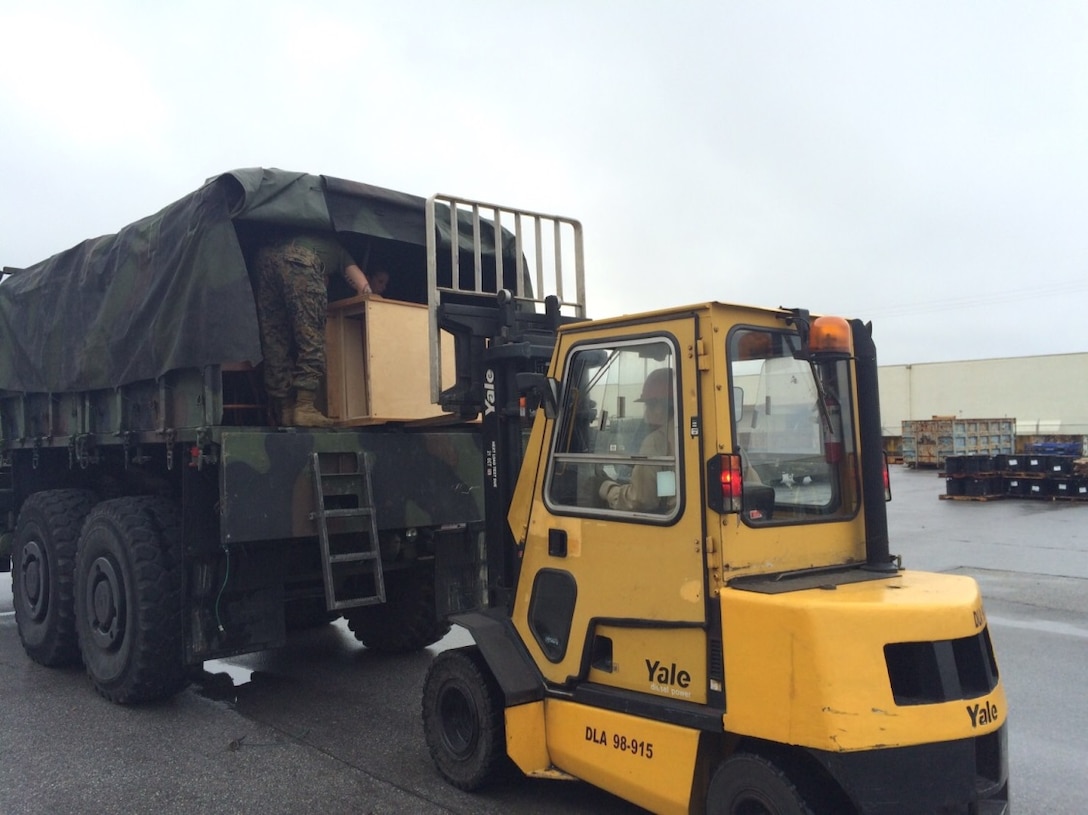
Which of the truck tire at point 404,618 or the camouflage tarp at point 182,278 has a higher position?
the camouflage tarp at point 182,278


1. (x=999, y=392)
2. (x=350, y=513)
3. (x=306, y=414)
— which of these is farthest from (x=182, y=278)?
(x=999, y=392)

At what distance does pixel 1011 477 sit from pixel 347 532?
18.6 m

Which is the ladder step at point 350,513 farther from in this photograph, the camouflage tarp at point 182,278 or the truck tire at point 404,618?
the truck tire at point 404,618

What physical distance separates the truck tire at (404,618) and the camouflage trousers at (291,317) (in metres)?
1.95

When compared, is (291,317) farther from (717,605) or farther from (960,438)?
(960,438)

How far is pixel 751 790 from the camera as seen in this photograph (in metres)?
3.30

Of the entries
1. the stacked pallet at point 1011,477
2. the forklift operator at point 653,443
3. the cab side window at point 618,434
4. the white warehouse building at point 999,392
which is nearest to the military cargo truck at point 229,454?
the cab side window at point 618,434

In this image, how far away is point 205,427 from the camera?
5.55 meters

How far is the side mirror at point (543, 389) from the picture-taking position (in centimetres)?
414

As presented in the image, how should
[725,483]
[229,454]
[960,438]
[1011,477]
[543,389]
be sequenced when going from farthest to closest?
[960,438] → [1011,477] → [229,454] → [543,389] → [725,483]

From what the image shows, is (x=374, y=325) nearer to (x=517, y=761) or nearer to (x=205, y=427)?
(x=205, y=427)

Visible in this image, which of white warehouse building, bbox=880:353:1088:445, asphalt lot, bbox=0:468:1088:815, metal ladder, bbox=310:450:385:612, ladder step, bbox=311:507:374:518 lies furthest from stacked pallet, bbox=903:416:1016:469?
ladder step, bbox=311:507:374:518

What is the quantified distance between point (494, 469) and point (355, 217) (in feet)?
8.01

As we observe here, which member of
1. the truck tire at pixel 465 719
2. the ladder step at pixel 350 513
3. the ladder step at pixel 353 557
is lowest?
the truck tire at pixel 465 719
